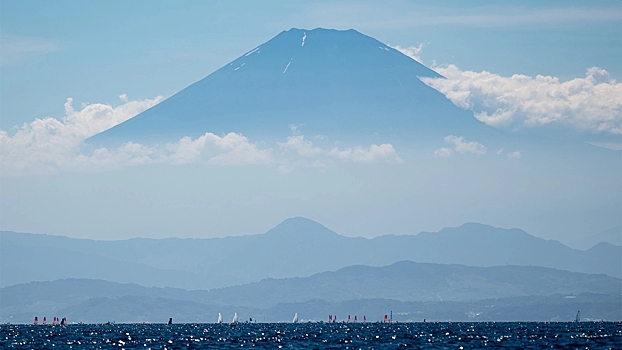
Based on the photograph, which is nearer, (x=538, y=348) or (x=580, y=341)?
(x=538, y=348)

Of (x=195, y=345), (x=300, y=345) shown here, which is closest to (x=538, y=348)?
(x=300, y=345)

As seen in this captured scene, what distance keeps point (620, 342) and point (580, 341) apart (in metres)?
6.76

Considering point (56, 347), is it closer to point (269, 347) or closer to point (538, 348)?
point (269, 347)

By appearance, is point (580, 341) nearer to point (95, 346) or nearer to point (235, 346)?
point (235, 346)

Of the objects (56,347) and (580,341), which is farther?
(580,341)

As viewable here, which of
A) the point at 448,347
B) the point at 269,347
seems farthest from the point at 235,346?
the point at 448,347

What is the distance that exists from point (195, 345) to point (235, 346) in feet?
26.7

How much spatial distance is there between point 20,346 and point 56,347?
674cm

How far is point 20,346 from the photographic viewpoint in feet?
543

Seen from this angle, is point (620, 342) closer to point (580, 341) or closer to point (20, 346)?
point (580, 341)

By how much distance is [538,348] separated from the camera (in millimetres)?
152750

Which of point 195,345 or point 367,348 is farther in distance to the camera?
point 195,345

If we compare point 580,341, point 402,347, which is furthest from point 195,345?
point 580,341

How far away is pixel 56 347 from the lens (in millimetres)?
162000
